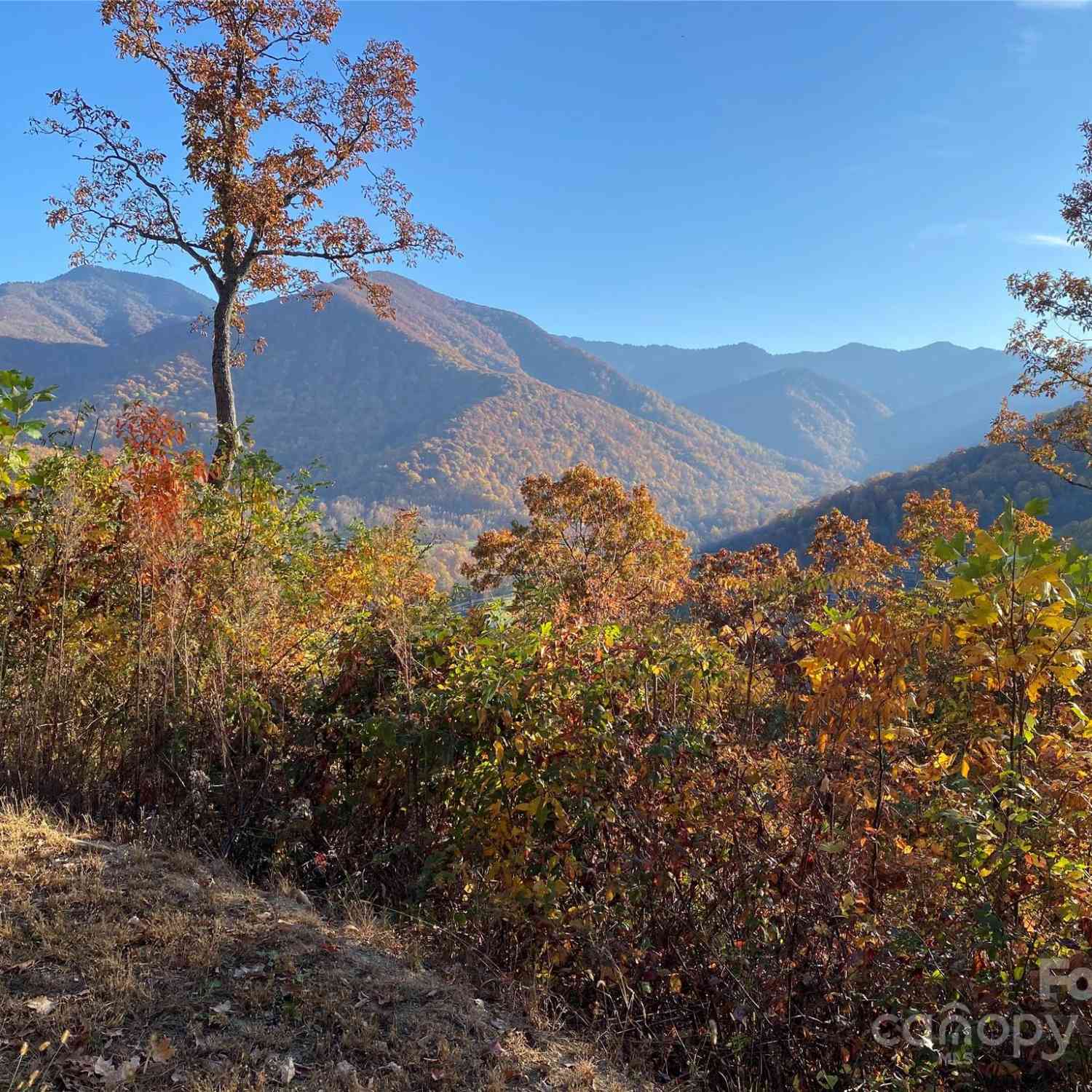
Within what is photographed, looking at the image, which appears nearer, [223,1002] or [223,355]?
[223,1002]

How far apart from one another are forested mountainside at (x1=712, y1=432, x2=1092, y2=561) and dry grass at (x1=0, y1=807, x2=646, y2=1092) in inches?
2019

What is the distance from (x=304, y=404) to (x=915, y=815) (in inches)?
8112

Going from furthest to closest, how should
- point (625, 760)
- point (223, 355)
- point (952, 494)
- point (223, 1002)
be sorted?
point (952, 494)
point (223, 355)
point (625, 760)
point (223, 1002)

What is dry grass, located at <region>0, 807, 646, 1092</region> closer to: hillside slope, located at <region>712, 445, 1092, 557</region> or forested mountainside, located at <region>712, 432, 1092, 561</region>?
forested mountainside, located at <region>712, 432, 1092, 561</region>

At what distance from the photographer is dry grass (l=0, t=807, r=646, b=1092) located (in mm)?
2041

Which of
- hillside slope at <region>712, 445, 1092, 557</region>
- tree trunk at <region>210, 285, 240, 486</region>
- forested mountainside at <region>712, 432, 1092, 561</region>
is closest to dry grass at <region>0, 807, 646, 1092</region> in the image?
tree trunk at <region>210, 285, 240, 486</region>

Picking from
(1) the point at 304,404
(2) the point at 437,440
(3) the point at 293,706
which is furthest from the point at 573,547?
(1) the point at 304,404

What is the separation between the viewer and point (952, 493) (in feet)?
188

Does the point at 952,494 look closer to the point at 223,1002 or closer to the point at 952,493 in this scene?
the point at 952,493

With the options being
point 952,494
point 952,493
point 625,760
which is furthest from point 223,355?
point 952,493

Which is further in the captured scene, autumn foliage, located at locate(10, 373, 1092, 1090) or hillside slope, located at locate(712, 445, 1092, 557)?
hillside slope, located at locate(712, 445, 1092, 557)

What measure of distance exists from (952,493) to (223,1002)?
213 ft

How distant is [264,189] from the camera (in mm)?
8992

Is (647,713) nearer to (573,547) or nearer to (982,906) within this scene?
(982,906)
